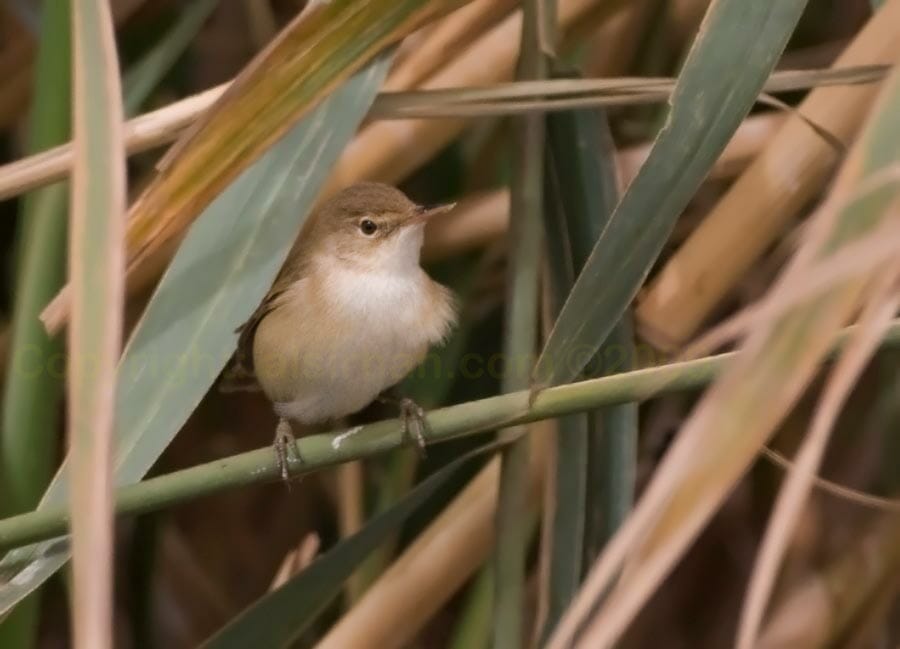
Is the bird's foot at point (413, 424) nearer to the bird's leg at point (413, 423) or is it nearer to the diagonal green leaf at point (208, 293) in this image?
the bird's leg at point (413, 423)

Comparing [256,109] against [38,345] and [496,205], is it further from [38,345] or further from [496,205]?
[496,205]

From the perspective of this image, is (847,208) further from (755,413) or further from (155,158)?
(155,158)

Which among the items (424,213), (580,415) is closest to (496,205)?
(424,213)

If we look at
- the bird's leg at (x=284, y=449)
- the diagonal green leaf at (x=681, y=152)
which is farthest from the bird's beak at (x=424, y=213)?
the diagonal green leaf at (x=681, y=152)

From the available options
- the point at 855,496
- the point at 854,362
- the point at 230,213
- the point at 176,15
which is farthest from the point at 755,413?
the point at 176,15

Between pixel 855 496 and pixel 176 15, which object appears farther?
pixel 176 15

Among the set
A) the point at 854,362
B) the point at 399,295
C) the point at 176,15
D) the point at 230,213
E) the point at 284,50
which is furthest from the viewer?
the point at 176,15
